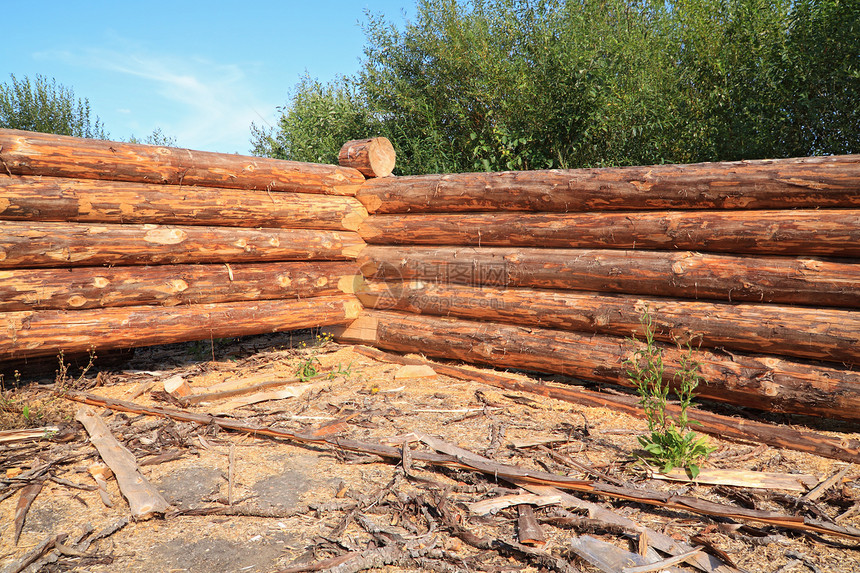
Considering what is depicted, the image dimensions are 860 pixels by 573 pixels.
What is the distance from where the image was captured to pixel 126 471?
3.90 metres

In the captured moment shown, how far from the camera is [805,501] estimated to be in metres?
3.57

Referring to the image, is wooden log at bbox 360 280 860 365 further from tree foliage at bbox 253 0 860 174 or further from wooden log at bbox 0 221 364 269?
tree foliage at bbox 253 0 860 174

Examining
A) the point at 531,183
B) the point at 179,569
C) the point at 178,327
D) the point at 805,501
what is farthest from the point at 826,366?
the point at 178,327

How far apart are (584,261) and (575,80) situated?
4.74 m

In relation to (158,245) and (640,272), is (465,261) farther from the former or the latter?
(158,245)

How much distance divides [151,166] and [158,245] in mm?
831

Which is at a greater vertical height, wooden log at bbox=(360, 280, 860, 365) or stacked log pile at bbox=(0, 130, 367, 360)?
stacked log pile at bbox=(0, 130, 367, 360)

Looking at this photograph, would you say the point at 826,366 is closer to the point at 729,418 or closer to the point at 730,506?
the point at 729,418

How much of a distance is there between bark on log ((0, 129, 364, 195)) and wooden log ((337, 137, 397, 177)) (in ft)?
1.09

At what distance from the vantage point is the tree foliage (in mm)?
8742

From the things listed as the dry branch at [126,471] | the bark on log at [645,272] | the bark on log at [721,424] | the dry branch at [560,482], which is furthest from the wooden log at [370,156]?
the dry branch at [126,471]

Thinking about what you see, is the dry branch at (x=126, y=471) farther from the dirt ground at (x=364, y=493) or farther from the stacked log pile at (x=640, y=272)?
the stacked log pile at (x=640, y=272)

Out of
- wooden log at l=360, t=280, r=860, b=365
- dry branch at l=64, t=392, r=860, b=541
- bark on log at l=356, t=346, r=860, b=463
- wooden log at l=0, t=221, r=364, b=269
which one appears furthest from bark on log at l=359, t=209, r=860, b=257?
dry branch at l=64, t=392, r=860, b=541

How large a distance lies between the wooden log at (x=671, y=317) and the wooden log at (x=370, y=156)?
1851 millimetres
